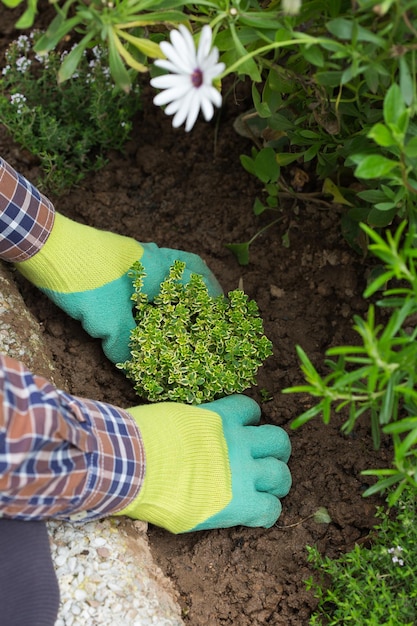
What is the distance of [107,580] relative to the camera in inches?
57.6

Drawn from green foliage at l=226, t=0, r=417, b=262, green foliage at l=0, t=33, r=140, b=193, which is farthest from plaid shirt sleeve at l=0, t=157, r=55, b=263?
green foliage at l=226, t=0, r=417, b=262

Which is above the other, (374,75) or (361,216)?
(374,75)

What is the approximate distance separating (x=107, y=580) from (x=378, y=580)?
54 centimetres

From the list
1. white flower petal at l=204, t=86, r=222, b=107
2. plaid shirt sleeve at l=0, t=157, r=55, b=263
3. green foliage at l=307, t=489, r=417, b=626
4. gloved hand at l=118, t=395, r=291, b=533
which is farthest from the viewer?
plaid shirt sleeve at l=0, t=157, r=55, b=263

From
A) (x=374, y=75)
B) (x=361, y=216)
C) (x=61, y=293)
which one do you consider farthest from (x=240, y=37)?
(x=61, y=293)

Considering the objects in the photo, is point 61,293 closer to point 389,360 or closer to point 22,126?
point 22,126

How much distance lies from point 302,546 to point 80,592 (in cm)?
51

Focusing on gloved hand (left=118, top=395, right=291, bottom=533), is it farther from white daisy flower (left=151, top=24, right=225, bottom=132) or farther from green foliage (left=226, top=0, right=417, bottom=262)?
white daisy flower (left=151, top=24, right=225, bottom=132)

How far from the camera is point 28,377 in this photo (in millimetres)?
1297

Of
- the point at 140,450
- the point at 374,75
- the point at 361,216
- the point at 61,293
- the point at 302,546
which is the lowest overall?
the point at 302,546

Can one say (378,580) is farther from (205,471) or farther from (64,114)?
(64,114)

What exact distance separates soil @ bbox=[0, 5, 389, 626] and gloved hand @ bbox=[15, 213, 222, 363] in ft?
0.38

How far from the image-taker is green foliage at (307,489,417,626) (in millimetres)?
1407

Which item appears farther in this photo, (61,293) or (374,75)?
(61,293)
